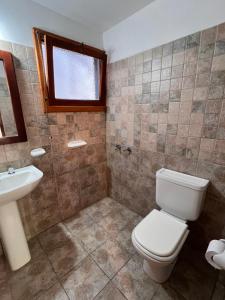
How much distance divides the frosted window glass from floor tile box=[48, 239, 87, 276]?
1611 mm

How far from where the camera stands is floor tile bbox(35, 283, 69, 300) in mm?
1162

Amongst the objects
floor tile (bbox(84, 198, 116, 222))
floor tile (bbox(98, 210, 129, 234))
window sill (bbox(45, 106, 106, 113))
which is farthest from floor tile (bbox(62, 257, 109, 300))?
window sill (bbox(45, 106, 106, 113))

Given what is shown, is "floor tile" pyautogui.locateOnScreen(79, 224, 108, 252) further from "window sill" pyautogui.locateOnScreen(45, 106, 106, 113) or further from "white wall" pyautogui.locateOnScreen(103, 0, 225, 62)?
"white wall" pyautogui.locateOnScreen(103, 0, 225, 62)

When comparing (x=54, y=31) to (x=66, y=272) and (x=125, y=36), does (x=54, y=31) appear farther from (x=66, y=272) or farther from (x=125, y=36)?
(x=66, y=272)

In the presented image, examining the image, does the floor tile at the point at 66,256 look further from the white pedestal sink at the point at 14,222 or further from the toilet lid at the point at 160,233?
the toilet lid at the point at 160,233

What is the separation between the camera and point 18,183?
1380mm

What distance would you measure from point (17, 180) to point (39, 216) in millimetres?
622

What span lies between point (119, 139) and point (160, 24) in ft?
4.09

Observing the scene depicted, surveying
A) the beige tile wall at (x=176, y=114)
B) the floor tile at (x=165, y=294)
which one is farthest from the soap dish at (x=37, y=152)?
the floor tile at (x=165, y=294)

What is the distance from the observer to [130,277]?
1297 millimetres

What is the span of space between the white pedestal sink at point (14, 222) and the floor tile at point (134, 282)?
0.90 m

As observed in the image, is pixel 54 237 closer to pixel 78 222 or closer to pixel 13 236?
pixel 78 222

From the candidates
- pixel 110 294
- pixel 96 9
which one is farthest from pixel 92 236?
pixel 96 9

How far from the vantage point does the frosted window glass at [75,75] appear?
61.8 inches
